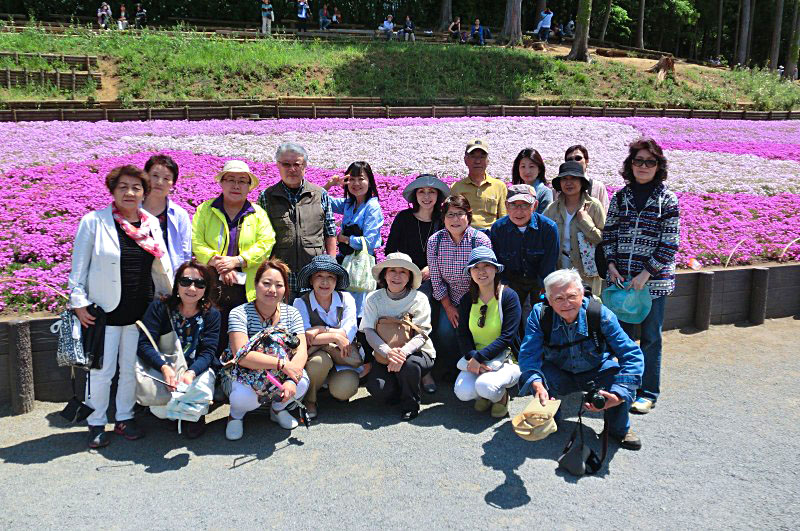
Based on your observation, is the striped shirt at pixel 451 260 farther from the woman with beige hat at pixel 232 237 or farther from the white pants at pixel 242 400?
the white pants at pixel 242 400

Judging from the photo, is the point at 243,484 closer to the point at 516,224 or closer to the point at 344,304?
the point at 344,304

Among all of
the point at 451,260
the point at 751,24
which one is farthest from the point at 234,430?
the point at 751,24

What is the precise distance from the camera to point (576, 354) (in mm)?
5027

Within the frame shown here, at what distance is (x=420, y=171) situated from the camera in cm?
1200

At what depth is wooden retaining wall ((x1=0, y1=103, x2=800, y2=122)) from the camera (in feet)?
51.3

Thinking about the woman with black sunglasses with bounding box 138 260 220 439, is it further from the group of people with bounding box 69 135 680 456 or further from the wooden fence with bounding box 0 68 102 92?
the wooden fence with bounding box 0 68 102 92

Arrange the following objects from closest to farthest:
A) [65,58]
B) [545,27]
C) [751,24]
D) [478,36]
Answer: [65,58] < [478,36] < [545,27] < [751,24]

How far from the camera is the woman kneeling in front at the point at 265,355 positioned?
16.5 feet

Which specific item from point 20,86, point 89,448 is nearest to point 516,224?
point 89,448

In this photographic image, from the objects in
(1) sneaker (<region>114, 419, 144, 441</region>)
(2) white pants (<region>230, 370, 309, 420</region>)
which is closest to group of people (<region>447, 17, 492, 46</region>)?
(2) white pants (<region>230, 370, 309, 420</region>)

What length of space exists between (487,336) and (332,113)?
45.0 feet

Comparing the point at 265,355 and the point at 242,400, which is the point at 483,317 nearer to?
the point at 265,355

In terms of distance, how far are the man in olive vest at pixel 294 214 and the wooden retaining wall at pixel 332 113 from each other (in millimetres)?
11424

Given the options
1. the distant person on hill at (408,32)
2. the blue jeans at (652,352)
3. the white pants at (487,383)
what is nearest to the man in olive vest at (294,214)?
the white pants at (487,383)
